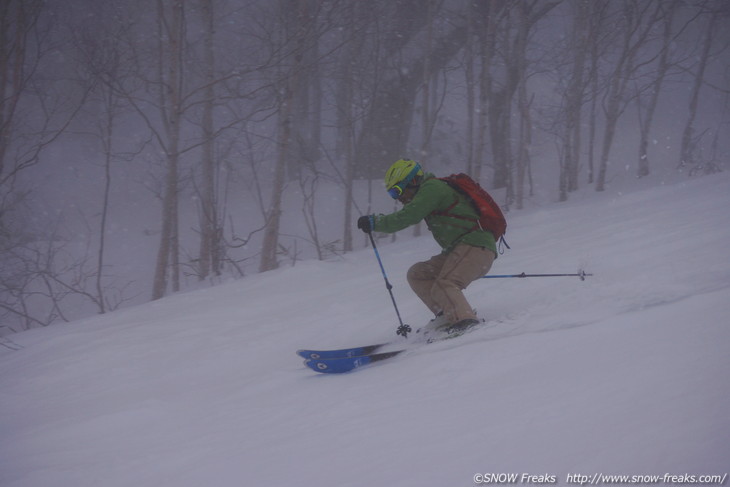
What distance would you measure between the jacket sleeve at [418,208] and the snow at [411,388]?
112cm

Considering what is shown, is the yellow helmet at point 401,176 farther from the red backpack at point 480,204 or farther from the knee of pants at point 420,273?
the knee of pants at point 420,273

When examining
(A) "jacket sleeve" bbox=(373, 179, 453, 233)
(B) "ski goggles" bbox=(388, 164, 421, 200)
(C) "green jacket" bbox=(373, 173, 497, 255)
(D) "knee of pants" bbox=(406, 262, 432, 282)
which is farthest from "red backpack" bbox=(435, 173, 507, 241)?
(D) "knee of pants" bbox=(406, 262, 432, 282)

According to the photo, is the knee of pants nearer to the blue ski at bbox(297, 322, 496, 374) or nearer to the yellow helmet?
the blue ski at bbox(297, 322, 496, 374)

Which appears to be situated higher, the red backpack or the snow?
the red backpack

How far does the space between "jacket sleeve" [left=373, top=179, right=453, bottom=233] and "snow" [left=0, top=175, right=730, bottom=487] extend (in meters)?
1.12

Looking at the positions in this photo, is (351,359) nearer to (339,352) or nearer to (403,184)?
(339,352)

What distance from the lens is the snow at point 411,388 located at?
6.46ft

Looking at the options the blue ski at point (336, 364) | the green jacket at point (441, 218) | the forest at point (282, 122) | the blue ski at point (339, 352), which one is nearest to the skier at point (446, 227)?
the green jacket at point (441, 218)

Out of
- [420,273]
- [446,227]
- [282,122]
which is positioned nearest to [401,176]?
[446,227]

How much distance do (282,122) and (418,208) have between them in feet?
22.4

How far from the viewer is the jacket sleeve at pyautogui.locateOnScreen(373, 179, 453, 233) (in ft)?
14.2

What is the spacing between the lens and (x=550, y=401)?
2322 millimetres

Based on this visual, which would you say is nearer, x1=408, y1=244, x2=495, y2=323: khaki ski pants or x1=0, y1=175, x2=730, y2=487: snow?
x1=0, y1=175, x2=730, y2=487: snow

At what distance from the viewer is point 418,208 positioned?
4.34m
